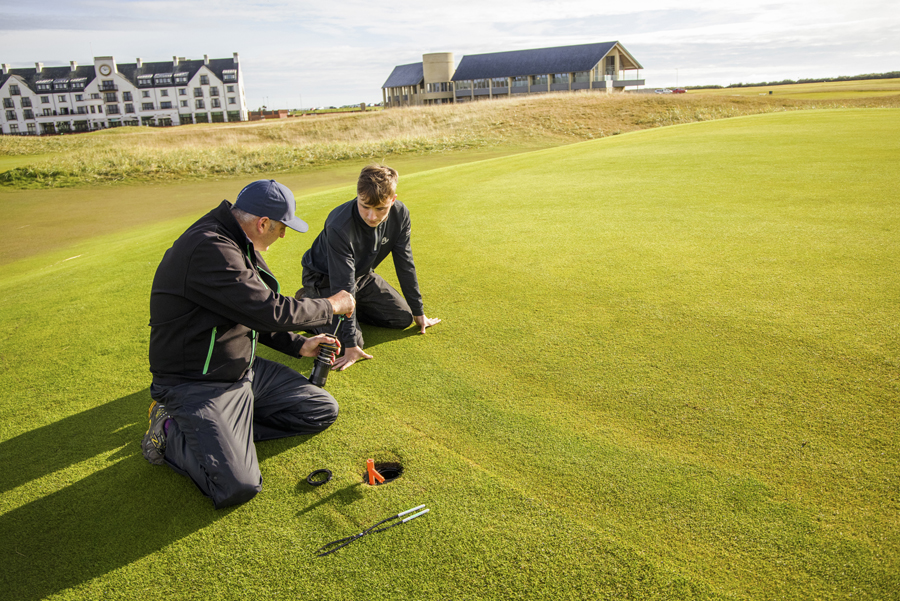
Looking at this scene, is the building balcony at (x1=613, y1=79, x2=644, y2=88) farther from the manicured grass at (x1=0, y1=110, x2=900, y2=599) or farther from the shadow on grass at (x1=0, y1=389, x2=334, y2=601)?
the shadow on grass at (x1=0, y1=389, x2=334, y2=601)

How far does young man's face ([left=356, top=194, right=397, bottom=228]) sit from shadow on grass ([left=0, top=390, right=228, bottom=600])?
2.45 m

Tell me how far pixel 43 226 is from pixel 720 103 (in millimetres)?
38014

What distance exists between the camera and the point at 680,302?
210 inches

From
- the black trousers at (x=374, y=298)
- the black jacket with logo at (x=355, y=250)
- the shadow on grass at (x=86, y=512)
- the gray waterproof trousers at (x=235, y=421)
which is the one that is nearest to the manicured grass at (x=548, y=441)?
the shadow on grass at (x=86, y=512)

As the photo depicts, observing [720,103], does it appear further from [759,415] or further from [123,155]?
[759,415]

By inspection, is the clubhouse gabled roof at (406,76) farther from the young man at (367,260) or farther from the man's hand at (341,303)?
the man's hand at (341,303)

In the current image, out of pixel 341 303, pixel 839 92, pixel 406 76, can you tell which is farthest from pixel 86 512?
pixel 406 76

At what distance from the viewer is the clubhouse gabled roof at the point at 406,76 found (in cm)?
7006

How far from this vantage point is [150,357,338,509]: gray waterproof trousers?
327cm

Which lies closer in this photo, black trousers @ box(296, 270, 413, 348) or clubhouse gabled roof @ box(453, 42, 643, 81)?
black trousers @ box(296, 270, 413, 348)

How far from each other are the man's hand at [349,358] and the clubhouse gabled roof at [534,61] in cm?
6043

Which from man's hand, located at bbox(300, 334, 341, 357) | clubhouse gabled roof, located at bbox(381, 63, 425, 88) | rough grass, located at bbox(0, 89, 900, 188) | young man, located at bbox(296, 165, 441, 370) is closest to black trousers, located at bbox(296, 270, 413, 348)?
young man, located at bbox(296, 165, 441, 370)

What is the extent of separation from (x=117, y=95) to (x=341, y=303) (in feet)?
305

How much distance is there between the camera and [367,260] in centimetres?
534
